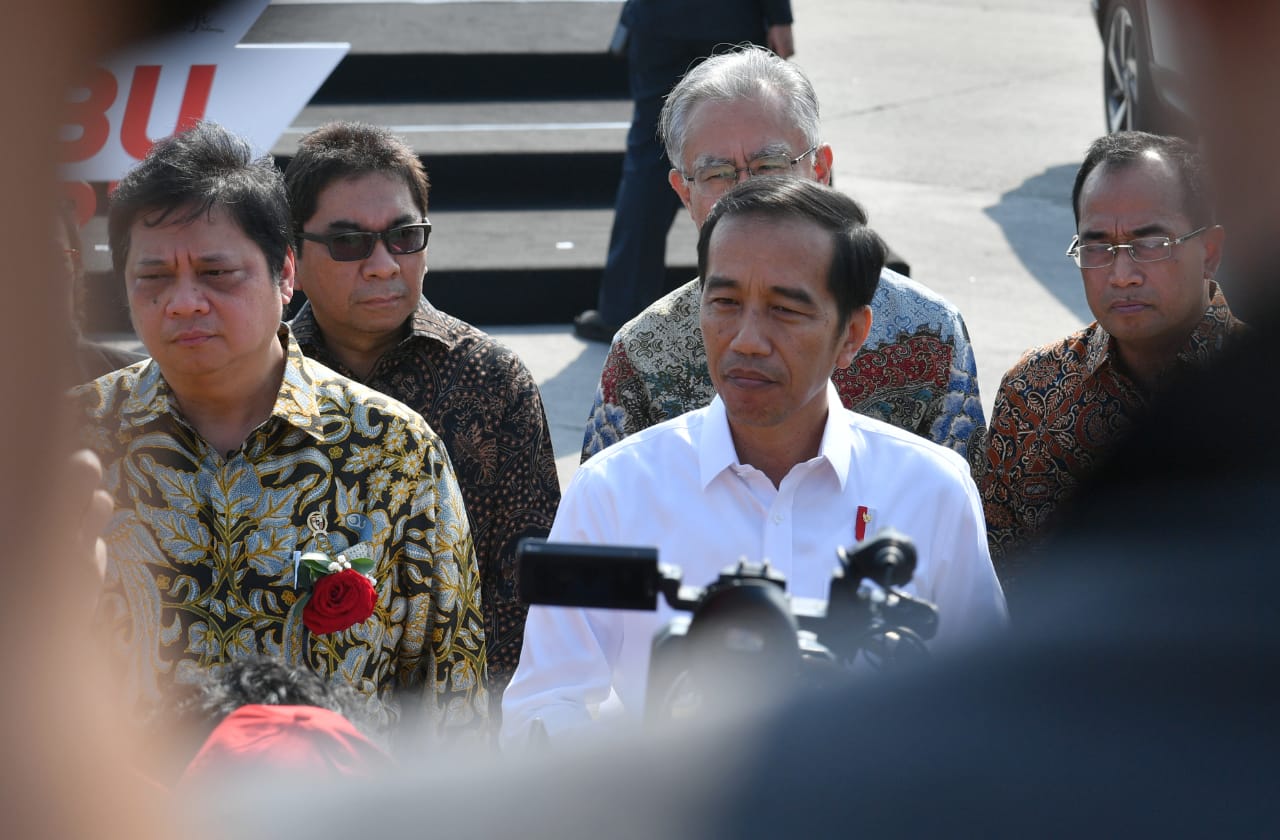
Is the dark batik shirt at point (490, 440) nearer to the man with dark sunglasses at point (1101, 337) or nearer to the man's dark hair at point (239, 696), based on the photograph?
the man with dark sunglasses at point (1101, 337)

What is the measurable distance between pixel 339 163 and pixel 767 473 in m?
1.36

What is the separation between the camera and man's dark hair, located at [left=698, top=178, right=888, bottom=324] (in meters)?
2.52

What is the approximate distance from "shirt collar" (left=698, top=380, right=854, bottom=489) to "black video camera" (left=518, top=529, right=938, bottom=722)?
1256mm

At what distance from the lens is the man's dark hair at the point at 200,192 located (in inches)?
102

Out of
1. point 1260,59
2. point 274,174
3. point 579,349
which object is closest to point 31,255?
point 1260,59

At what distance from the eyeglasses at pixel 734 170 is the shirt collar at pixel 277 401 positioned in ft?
3.66

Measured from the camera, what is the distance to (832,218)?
2.54 m

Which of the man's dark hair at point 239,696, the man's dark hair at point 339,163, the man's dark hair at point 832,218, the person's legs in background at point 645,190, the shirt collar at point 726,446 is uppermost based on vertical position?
the person's legs in background at point 645,190

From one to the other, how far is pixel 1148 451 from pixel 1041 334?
21.6 feet

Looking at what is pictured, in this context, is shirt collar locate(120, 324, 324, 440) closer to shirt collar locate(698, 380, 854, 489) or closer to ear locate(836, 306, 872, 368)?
shirt collar locate(698, 380, 854, 489)

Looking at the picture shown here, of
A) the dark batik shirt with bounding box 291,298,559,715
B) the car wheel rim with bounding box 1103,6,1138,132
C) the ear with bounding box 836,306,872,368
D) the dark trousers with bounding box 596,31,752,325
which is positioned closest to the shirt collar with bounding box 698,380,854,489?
the ear with bounding box 836,306,872,368

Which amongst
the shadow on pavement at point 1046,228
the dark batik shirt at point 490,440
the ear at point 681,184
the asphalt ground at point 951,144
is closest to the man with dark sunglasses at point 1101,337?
the ear at point 681,184

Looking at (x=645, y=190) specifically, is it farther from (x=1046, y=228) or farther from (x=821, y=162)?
(x=1046, y=228)

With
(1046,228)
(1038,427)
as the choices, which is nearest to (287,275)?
(1038,427)
